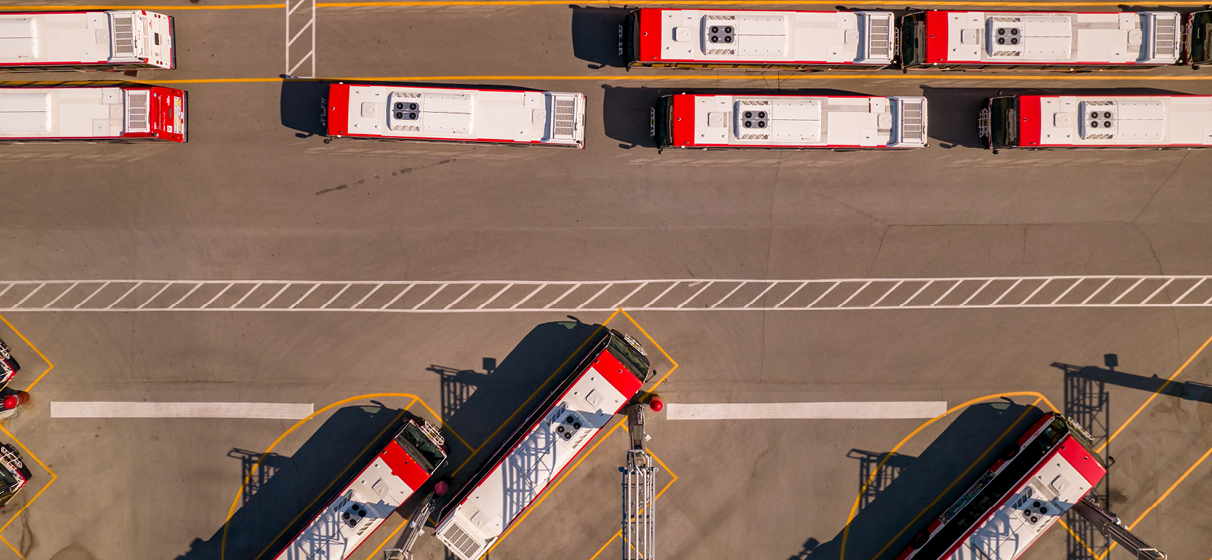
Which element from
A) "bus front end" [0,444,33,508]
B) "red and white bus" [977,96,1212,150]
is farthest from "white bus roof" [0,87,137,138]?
"red and white bus" [977,96,1212,150]

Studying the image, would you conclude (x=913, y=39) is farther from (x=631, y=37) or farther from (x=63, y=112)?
(x=63, y=112)

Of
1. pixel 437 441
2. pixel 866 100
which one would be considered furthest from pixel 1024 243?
pixel 437 441

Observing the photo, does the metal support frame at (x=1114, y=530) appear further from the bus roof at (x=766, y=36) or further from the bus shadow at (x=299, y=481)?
the bus shadow at (x=299, y=481)

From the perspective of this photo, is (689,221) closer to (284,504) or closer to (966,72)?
(966,72)

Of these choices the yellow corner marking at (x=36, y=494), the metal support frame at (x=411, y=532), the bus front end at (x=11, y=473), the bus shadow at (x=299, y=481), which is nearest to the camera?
the metal support frame at (x=411, y=532)

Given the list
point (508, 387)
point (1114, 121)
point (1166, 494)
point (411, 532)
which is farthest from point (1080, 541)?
point (411, 532)

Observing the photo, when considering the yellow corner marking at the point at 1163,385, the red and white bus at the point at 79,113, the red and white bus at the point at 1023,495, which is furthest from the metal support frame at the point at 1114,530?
the red and white bus at the point at 79,113

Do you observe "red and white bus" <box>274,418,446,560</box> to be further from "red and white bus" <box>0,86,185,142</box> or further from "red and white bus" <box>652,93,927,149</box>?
"red and white bus" <box>652,93,927,149</box>
